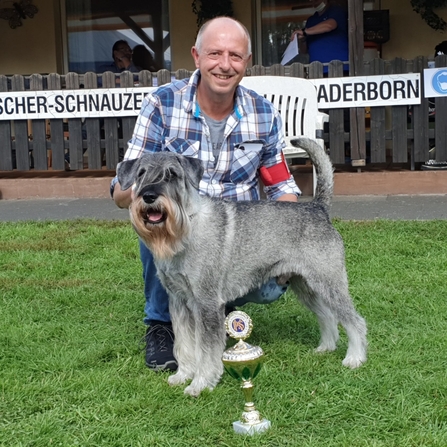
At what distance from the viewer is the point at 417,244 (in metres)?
6.82

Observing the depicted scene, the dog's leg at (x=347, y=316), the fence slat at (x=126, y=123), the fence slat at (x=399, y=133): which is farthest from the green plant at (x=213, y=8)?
the dog's leg at (x=347, y=316)

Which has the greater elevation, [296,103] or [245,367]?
[296,103]

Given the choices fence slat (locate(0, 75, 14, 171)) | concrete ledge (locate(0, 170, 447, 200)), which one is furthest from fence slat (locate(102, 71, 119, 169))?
fence slat (locate(0, 75, 14, 171))

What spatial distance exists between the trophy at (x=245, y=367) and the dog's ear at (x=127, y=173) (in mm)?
881

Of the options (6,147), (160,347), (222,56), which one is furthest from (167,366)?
(6,147)

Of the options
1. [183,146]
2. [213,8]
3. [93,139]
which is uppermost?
[213,8]

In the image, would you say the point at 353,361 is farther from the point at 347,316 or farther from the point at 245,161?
the point at 245,161

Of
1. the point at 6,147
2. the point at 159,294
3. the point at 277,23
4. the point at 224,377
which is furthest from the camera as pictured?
the point at 277,23

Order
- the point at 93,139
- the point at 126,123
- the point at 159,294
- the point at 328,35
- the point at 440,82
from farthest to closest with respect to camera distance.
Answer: the point at 328,35 → the point at 93,139 → the point at 126,123 → the point at 440,82 → the point at 159,294

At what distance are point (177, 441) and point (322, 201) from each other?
1642 millimetres

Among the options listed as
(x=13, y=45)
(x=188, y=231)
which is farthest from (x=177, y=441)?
(x=13, y=45)

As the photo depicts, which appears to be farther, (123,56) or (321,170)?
(123,56)

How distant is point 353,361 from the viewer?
427cm

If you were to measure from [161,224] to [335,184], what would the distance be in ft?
19.1
